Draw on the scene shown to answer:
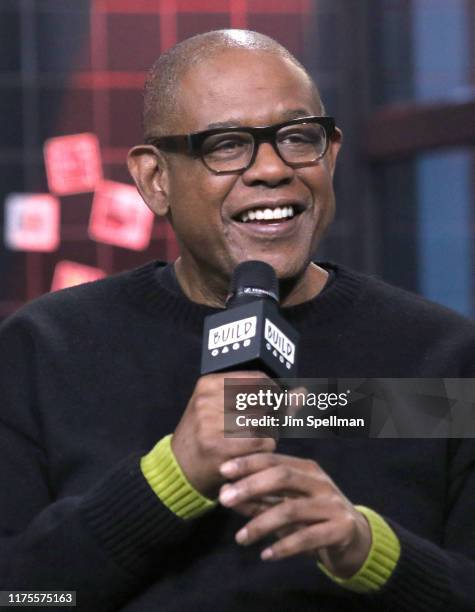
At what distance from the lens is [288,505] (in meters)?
1.23

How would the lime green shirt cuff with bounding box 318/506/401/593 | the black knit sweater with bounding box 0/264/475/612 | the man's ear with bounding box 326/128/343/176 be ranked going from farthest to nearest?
1. the man's ear with bounding box 326/128/343/176
2. the black knit sweater with bounding box 0/264/475/612
3. the lime green shirt cuff with bounding box 318/506/401/593

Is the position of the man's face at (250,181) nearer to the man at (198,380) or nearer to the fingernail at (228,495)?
the man at (198,380)

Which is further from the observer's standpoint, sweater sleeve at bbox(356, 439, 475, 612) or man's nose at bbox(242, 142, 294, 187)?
man's nose at bbox(242, 142, 294, 187)

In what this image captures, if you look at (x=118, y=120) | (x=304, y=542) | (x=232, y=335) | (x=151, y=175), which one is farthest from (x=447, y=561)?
(x=118, y=120)

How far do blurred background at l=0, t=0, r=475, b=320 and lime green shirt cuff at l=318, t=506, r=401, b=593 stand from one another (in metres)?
2.80

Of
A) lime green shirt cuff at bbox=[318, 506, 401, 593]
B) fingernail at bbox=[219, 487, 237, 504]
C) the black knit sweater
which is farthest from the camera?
the black knit sweater

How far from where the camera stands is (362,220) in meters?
4.37

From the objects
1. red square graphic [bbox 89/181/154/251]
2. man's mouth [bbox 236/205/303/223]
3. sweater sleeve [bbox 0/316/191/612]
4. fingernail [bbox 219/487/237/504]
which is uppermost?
man's mouth [bbox 236/205/303/223]

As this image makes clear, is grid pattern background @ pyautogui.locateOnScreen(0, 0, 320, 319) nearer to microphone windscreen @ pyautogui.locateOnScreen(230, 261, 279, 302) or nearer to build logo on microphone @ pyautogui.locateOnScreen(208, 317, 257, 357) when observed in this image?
microphone windscreen @ pyautogui.locateOnScreen(230, 261, 279, 302)

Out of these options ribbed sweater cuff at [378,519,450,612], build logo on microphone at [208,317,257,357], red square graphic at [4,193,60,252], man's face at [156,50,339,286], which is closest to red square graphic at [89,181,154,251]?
red square graphic at [4,193,60,252]

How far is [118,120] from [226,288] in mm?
2570

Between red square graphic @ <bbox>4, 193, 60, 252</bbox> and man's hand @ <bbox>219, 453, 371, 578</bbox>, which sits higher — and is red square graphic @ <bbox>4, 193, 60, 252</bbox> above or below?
below

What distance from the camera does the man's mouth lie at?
158 cm

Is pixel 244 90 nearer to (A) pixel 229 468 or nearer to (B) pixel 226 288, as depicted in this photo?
(B) pixel 226 288
